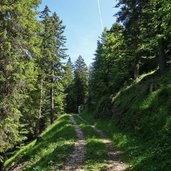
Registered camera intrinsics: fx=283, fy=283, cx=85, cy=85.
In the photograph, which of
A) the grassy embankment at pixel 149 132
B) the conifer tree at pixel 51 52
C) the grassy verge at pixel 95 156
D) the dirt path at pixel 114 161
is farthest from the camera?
the conifer tree at pixel 51 52

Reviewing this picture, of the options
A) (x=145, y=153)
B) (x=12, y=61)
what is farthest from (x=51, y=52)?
(x=145, y=153)

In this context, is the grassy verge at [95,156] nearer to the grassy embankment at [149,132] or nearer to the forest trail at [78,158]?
the forest trail at [78,158]

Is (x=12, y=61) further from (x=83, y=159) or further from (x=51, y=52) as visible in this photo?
(x=51, y=52)

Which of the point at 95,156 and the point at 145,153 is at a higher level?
the point at 145,153

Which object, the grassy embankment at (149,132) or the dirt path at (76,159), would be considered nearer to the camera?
the grassy embankment at (149,132)

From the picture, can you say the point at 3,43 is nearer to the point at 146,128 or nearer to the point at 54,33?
the point at 146,128

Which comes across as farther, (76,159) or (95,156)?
(95,156)

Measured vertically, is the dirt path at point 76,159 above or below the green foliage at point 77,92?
below

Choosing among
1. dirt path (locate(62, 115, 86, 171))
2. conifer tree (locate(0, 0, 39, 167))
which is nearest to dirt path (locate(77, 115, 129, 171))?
dirt path (locate(62, 115, 86, 171))

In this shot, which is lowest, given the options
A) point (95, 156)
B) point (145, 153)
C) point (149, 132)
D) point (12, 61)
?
point (95, 156)

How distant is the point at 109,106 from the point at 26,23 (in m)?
18.7

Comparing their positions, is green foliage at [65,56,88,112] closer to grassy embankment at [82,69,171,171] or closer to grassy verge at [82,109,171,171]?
grassy embankment at [82,69,171,171]

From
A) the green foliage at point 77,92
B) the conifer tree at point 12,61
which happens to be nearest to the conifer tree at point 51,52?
the conifer tree at point 12,61

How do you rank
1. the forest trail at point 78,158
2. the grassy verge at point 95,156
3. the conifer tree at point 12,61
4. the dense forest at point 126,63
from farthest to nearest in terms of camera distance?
the conifer tree at point 12,61 < the dense forest at point 126,63 < the forest trail at point 78,158 < the grassy verge at point 95,156
